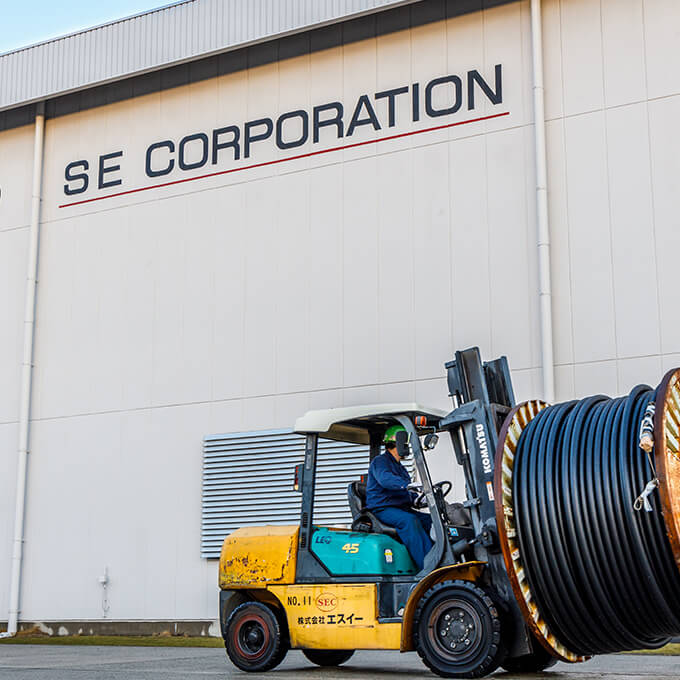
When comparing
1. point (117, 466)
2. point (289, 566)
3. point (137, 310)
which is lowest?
point (289, 566)

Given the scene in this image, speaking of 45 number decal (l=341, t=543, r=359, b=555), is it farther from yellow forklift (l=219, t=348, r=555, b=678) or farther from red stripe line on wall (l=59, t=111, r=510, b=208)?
red stripe line on wall (l=59, t=111, r=510, b=208)

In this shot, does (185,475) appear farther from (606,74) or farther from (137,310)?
(606,74)

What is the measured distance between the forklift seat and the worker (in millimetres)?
40

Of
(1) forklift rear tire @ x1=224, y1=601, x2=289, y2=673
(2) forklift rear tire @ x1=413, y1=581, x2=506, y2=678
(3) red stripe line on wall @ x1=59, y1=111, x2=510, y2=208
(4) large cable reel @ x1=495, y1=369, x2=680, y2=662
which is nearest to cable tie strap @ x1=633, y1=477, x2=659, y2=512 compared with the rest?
(4) large cable reel @ x1=495, y1=369, x2=680, y2=662

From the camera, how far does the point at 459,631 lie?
802 cm

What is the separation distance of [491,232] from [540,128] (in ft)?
4.65

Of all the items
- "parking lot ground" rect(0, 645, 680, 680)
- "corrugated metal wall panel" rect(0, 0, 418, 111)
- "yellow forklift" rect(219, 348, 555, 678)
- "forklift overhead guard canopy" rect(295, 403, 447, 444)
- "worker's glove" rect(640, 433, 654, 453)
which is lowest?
"parking lot ground" rect(0, 645, 680, 680)

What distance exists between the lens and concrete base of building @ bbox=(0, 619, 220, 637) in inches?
589

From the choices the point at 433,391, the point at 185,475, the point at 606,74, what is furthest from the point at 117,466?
the point at 606,74

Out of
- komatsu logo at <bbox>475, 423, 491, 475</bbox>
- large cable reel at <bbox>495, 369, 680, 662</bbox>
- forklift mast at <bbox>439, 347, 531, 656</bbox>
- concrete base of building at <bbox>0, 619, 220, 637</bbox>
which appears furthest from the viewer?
concrete base of building at <bbox>0, 619, 220, 637</bbox>

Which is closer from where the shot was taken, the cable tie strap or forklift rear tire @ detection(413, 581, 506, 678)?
the cable tie strap

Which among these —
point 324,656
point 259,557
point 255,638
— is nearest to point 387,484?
point 259,557

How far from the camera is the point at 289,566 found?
920cm

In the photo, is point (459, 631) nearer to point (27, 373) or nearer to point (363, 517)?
point (363, 517)
